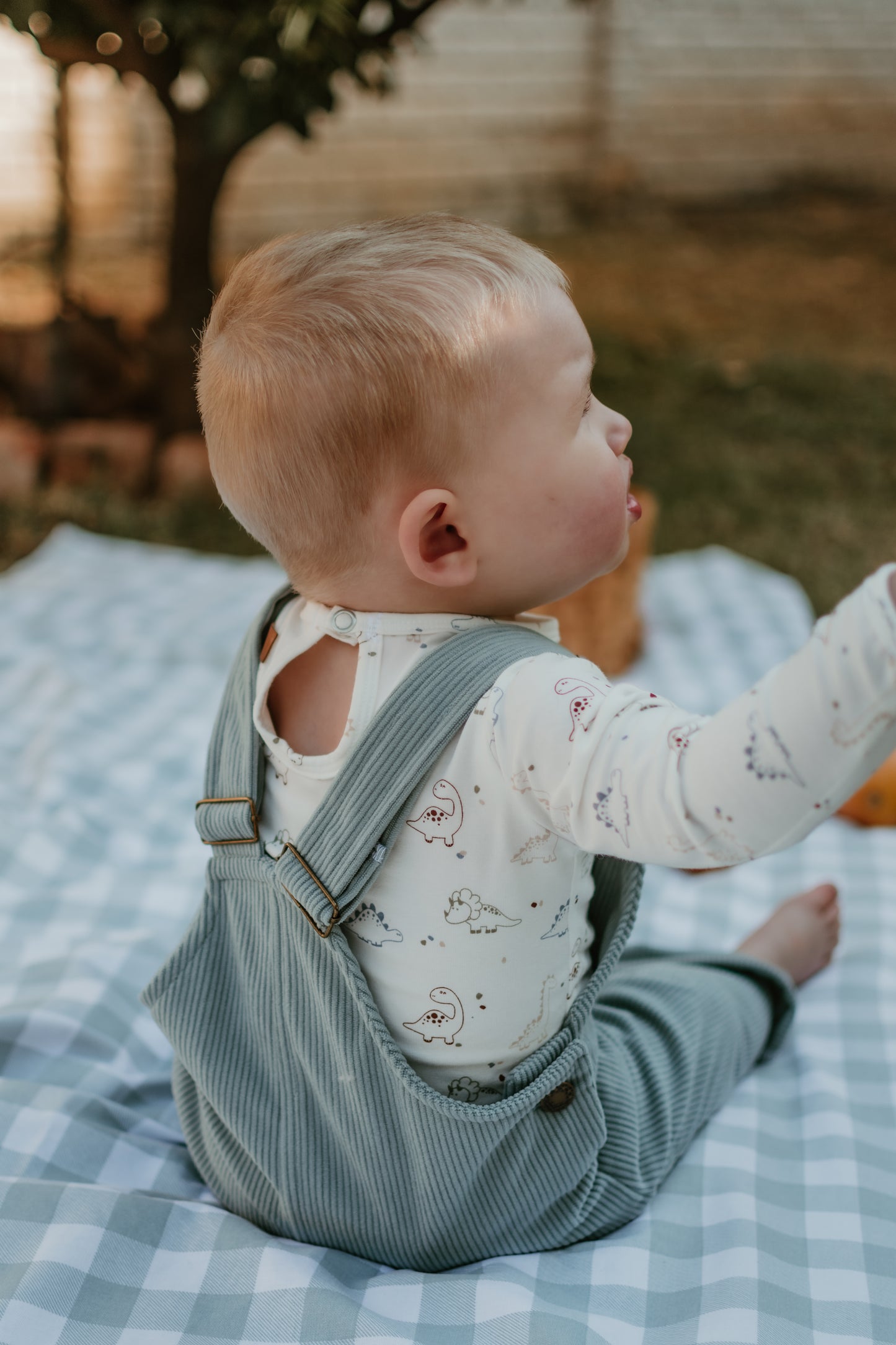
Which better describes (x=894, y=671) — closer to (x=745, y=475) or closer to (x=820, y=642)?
(x=820, y=642)

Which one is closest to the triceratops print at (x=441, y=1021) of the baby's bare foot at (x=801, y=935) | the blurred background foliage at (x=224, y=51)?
the baby's bare foot at (x=801, y=935)

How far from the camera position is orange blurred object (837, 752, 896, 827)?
5.33 feet

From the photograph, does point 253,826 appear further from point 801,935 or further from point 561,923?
point 801,935

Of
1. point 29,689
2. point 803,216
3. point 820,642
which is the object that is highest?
point 820,642

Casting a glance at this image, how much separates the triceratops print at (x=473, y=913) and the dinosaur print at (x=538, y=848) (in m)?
0.04

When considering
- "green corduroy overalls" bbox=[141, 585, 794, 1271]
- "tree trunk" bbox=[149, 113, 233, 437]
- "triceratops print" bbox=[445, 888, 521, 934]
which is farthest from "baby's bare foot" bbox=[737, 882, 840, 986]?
"tree trunk" bbox=[149, 113, 233, 437]

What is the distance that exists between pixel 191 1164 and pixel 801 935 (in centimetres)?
65

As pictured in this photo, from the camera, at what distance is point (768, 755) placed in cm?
66

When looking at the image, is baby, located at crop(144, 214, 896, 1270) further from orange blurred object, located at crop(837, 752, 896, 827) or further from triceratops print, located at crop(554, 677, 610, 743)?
orange blurred object, located at crop(837, 752, 896, 827)

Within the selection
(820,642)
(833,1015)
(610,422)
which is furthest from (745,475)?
(820,642)

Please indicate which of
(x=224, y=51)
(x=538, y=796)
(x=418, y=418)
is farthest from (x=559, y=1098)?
(x=224, y=51)

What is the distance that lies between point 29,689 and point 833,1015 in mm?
1252

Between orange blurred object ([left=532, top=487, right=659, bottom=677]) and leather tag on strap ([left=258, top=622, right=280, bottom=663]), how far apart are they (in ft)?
3.59

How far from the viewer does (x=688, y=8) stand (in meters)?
6.01
